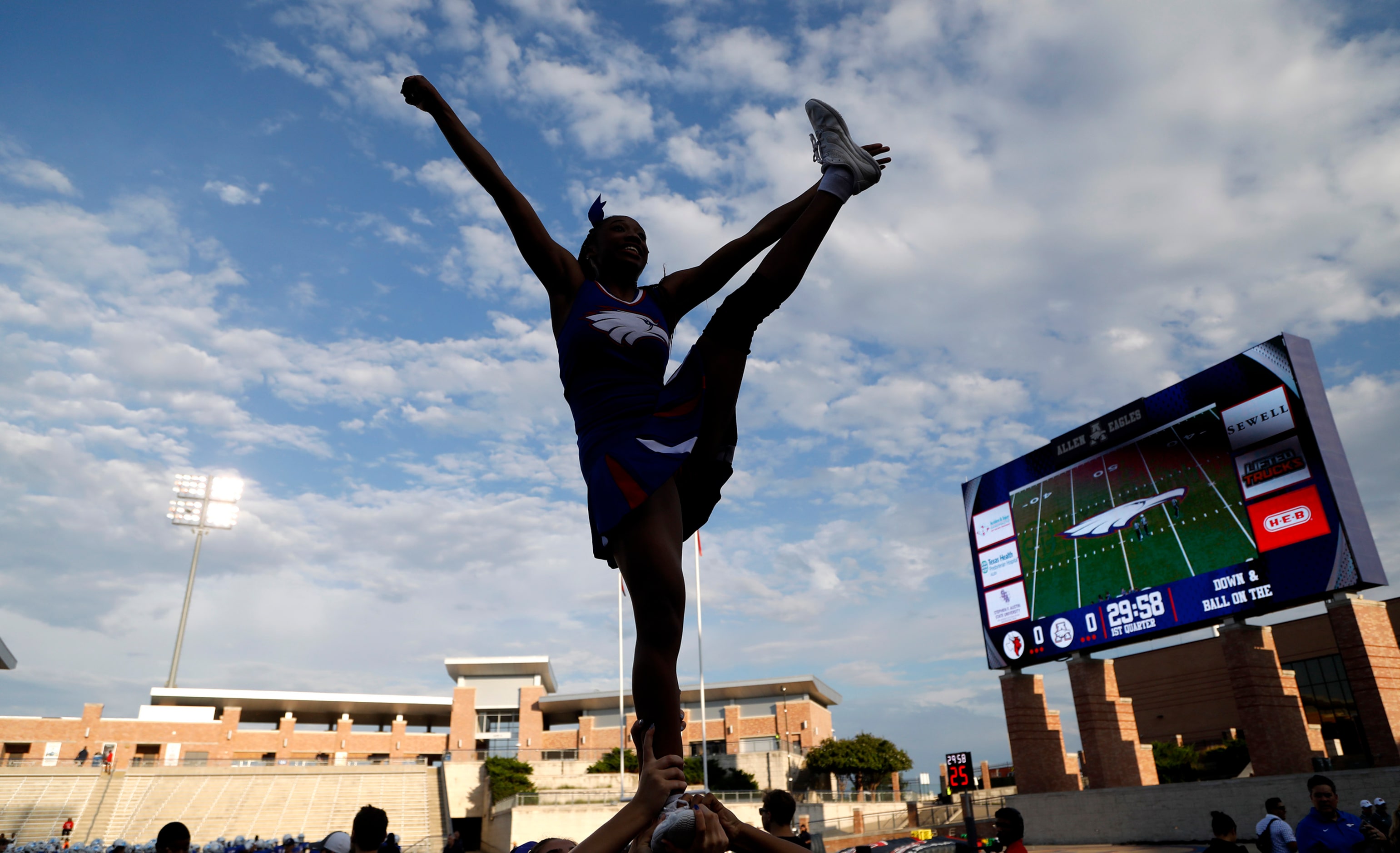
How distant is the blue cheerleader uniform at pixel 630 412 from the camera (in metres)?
1.96

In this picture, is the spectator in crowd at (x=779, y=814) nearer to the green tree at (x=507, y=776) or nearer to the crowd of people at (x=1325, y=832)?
the crowd of people at (x=1325, y=832)

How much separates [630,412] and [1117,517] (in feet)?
72.0

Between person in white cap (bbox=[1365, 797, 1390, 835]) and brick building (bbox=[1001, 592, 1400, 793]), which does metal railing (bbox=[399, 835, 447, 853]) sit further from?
person in white cap (bbox=[1365, 797, 1390, 835])

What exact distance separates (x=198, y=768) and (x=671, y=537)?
44.0 metres

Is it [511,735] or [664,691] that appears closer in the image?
[664,691]

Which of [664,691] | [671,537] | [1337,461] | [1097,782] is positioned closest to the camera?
[664,691]

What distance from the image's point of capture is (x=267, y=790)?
3581cm

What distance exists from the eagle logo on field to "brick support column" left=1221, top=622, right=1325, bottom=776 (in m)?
3.18


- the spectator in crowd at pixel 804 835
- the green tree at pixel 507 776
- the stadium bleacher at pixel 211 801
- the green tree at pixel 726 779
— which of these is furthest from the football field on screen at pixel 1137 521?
the stadium bleacher at pixel 211 801

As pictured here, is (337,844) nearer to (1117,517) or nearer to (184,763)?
(1117,517)

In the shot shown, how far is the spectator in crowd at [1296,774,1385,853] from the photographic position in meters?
5.81

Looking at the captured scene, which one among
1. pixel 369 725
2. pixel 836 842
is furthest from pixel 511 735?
pixel 836 842

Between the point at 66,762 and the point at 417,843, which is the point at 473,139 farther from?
the point at 66,762

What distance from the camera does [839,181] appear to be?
2145mm
